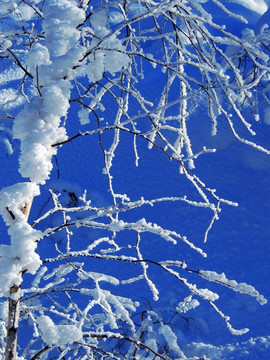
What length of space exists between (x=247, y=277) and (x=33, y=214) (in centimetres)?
367

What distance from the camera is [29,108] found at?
1332 millimetres

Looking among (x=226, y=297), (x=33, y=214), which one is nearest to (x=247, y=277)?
(x=226, y=297)

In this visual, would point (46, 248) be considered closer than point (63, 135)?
No

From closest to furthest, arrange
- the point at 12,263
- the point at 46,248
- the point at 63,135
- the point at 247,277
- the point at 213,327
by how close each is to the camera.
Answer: the point at 12,263
the point at 63,135
the point at 213,327
the point at 247,277
the point at 46,248

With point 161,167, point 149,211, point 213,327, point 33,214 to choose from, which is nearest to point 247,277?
point 213,327

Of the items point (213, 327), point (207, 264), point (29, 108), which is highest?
point (207, 264)

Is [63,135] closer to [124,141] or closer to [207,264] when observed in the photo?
[207,264]

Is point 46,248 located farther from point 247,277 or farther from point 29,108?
point 29,108

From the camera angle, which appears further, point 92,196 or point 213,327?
point 92,196

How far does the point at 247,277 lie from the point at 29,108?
16.1 feet

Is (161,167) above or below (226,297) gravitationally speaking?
above

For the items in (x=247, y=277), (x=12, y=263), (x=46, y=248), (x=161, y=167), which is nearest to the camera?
(x=12, y=263)

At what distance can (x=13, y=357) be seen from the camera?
4.66 feet

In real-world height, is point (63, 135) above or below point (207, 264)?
below
